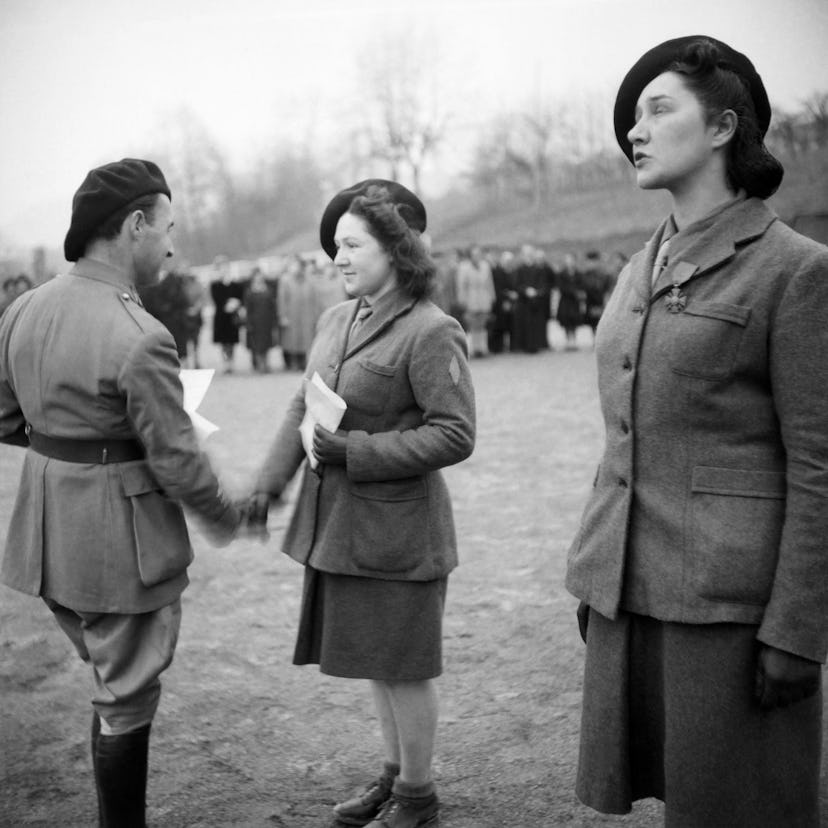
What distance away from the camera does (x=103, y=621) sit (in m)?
2.69

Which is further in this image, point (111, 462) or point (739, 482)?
point (111, 462)

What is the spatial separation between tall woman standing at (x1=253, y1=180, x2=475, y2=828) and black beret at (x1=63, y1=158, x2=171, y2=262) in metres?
A: 0.59

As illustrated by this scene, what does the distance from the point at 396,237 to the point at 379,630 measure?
1.12m

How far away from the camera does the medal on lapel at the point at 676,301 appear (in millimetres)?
2076

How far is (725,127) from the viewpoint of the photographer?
2.09 meters

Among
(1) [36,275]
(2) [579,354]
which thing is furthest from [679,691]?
(2) [579,354]

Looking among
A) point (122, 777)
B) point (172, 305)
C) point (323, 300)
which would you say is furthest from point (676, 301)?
point (323, 300)

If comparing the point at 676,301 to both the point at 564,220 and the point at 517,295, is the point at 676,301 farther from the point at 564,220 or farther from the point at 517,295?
the point at 564,220

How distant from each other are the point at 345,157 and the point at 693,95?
3856cm

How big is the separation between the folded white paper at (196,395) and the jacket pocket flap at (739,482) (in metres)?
1.32

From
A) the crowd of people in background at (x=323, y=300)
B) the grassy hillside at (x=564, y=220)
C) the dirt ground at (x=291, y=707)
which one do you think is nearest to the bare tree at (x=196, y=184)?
the grassy hillside at (x=564, y=220)

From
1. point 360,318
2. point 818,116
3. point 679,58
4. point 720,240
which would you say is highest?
point 818,116

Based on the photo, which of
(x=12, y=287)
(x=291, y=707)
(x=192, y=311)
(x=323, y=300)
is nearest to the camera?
(x=291, y=707)

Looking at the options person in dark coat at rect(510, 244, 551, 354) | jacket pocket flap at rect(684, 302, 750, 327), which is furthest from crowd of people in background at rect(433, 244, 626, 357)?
jacket pocket flap at rect(684, 302, 750, 327)
